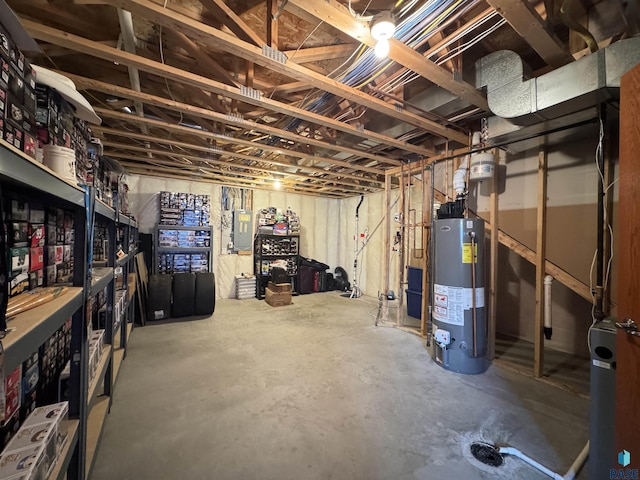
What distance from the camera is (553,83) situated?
1824mm

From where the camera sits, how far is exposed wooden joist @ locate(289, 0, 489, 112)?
1.33 metres

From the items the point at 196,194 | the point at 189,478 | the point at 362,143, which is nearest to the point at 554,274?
the point at 362,143

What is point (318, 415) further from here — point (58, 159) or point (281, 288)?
point (281, 288)

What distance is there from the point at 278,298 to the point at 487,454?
3.93 metres

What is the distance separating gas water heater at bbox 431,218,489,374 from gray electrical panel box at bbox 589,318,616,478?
3.94ft

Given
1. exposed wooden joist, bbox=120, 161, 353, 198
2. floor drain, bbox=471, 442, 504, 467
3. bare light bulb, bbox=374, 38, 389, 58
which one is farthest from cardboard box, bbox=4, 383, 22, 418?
exposed wooden joist, bbox=120, 161, 353, 198

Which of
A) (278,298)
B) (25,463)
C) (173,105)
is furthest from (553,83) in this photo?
(278,298)

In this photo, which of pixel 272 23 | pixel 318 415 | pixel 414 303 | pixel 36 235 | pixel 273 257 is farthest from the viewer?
pixel 273 257

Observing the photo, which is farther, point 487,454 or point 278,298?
point 278,298

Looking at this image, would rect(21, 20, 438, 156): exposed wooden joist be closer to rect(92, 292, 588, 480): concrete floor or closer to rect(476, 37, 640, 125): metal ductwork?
rect(476, 37, 640, 125): metal ductwork

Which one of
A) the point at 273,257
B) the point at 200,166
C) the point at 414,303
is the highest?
the point at 200,166

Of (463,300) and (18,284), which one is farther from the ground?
(18,284)

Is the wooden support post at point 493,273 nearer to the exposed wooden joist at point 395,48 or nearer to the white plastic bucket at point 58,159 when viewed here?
the exposed wooden joist at point 395,48

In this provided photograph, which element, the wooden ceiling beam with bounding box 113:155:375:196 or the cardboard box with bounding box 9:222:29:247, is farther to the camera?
Answer: the wooden ceiling beam with bounding box 113:155:375:196
